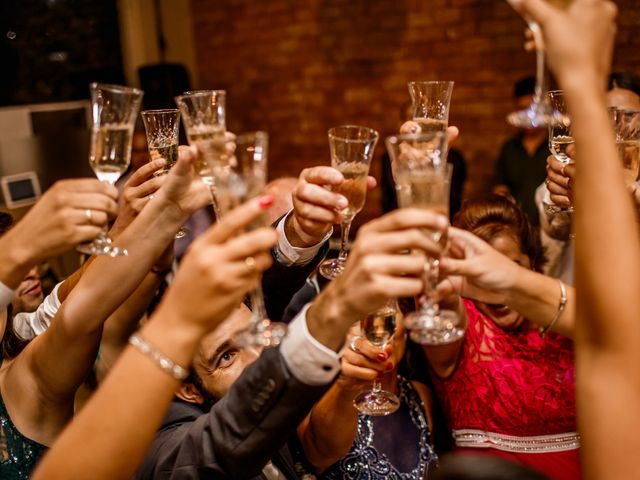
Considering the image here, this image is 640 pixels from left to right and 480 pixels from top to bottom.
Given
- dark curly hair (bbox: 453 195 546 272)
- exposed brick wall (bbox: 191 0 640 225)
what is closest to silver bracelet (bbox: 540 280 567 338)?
dark curly hair (bbox: 453 195 546 272)

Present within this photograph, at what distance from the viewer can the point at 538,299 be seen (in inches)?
49.4

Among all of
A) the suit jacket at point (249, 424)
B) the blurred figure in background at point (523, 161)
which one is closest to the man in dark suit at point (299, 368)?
the suit jacket at point (249, 424)

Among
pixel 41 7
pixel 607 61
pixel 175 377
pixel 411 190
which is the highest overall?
pixel 41 7

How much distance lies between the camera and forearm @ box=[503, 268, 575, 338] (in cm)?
121

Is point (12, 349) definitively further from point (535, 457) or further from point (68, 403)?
point (535, 457)

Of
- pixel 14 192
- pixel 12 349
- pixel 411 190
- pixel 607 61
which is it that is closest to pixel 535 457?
pixel 411 190

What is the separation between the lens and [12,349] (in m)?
1.69

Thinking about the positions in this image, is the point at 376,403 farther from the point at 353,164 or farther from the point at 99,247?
the point at 99,247

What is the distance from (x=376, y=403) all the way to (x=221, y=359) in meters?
0.44

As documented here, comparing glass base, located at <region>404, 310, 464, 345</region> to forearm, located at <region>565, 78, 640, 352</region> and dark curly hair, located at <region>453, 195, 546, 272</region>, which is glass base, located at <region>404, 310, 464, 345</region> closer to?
forearm, located at <region>565, 78, 640, 352</region>

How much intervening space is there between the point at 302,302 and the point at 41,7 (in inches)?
172

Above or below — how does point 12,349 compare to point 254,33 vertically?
below

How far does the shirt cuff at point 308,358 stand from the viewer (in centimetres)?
104

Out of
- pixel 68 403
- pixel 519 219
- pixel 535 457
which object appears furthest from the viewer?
pixel 519 219
